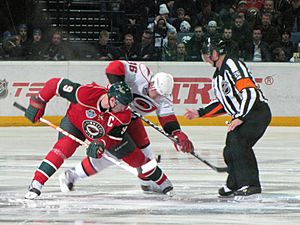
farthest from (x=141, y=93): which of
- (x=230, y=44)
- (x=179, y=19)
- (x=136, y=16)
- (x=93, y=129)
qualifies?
(x=136, y=16)

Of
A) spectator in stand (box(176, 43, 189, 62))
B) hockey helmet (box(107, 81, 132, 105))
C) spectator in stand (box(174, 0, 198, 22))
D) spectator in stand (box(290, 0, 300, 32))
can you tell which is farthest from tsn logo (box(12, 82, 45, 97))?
hockey helmet (box(107, 81, 132, 105))

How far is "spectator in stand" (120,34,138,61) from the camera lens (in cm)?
1528

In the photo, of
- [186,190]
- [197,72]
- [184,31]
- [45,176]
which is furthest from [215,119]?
[45,176]

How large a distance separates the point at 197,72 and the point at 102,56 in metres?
1.44

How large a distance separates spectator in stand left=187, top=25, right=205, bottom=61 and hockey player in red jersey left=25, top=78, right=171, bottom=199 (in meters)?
6.92

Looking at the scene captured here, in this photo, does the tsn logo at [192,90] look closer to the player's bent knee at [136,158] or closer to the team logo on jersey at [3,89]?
the team logo on jersey at [3,89]

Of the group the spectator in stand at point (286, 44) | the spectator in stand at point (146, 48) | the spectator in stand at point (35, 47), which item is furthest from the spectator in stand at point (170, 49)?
the spectator in stand at point (35, 47)

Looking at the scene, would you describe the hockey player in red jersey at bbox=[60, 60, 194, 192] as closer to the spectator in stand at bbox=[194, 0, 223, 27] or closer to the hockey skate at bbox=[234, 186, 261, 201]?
the hockey skate at bbox=[234, 186, 261, 201]

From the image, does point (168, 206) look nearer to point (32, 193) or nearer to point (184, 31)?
point (32, 193)

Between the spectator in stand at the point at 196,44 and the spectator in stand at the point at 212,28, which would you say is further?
the spectator in stand at the point at 212,28

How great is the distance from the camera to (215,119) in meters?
14.5

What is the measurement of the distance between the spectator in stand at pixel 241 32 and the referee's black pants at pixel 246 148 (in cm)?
700

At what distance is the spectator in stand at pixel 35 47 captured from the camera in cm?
1481

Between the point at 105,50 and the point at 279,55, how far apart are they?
2.51 metres
